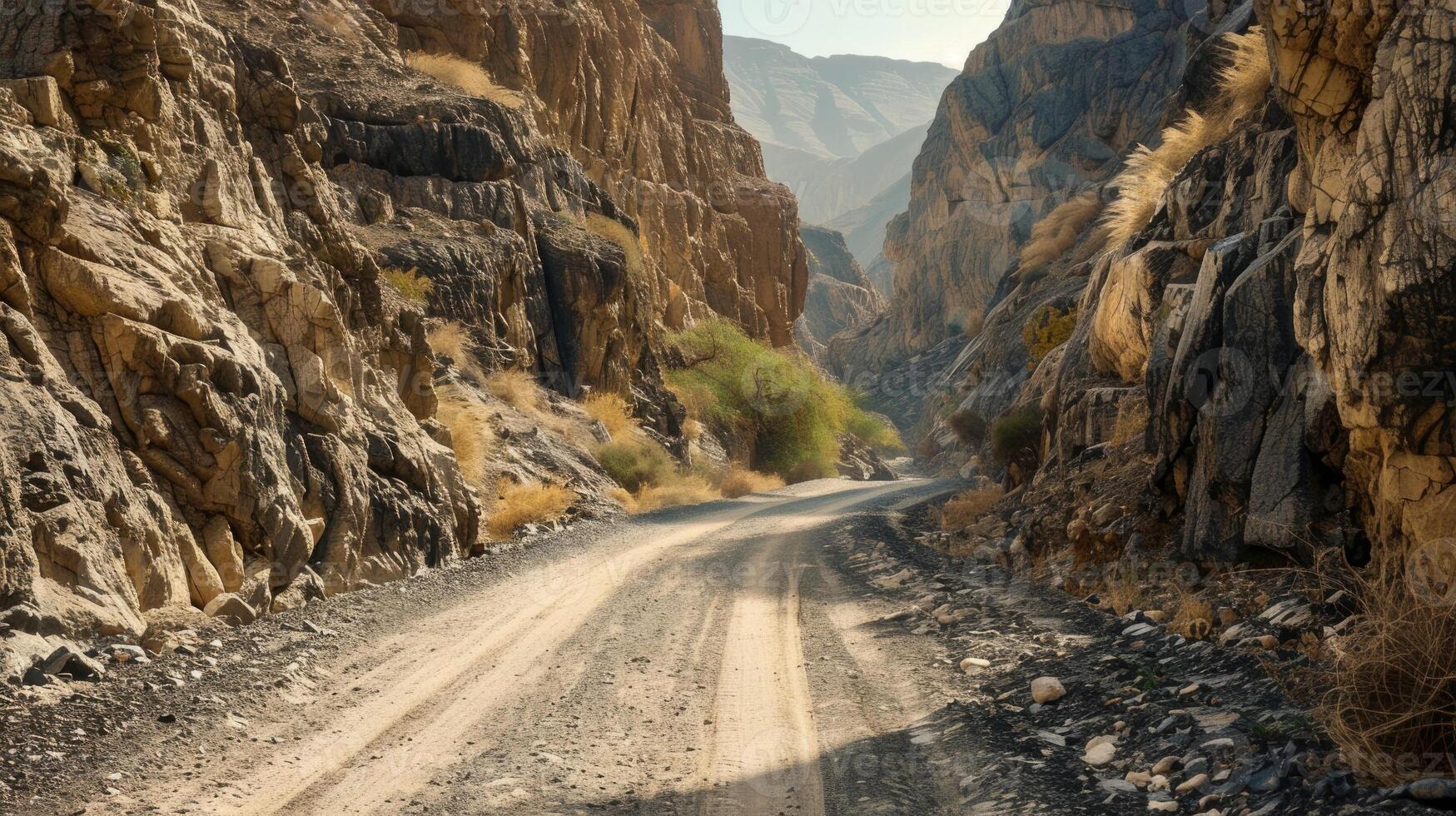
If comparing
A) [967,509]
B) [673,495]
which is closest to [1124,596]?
[967,509]

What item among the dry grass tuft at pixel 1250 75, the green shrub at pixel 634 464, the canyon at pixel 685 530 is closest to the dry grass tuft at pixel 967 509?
the canyon at pixel 685 530

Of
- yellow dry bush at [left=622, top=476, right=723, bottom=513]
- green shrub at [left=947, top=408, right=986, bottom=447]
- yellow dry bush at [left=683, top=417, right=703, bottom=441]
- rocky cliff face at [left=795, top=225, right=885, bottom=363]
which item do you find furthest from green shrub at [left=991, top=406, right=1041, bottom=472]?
rocky cliff face at [left=795, top=225, right=885, bottom=363]

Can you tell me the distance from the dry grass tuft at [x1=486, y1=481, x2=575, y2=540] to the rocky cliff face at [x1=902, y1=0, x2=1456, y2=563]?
27.3 feet

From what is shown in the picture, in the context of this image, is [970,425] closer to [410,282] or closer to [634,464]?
[634,464]

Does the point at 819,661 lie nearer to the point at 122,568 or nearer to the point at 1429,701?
the point at 1429,701

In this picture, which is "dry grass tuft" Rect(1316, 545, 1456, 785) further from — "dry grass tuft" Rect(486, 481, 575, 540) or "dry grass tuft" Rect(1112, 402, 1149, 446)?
"dry grass tuft" Rect(486, 481, 575, 540)

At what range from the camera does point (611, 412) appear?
27484 mm

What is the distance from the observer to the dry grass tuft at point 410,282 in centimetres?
2083

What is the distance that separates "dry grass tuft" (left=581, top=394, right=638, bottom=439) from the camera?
26.9 meters

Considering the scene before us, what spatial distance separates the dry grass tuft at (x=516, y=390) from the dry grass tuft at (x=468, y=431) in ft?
9.03

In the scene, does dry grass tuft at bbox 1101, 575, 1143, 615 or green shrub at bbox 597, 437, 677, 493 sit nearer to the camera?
dry grass tuft at bbox 1101, 575, 1143, 615

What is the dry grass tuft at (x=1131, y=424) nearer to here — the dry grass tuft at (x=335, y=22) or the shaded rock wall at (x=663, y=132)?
the shaded rock wall at (x=663, y=132)

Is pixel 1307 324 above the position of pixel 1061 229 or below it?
below

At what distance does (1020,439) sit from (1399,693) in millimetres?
16240
